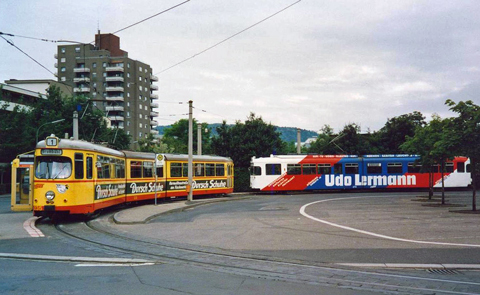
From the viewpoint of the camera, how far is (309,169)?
127ft

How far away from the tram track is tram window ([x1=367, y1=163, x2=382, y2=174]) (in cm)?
2925

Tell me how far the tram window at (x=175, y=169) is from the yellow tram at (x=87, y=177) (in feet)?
0.70

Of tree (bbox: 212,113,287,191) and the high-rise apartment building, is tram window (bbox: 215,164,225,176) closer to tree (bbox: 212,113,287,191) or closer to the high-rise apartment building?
tree (bbox: 212,113,287,191)

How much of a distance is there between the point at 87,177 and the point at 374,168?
27731 mm

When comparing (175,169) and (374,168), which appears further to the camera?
(374,168)

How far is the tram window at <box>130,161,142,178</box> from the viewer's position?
79.4ft

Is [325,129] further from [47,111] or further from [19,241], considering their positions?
[19,241]

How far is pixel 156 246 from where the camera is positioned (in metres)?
11.9

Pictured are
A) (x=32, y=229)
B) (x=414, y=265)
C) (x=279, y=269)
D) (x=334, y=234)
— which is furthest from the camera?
(x=32, y=229)

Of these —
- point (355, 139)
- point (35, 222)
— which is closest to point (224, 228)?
point (35, 222)

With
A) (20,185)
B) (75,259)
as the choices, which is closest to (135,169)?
(20,185)

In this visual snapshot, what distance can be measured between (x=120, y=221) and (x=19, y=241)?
4757 millimetres

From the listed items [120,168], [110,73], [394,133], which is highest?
[110,73]

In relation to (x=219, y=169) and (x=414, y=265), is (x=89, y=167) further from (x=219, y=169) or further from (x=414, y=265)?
(x=219, y=169)
